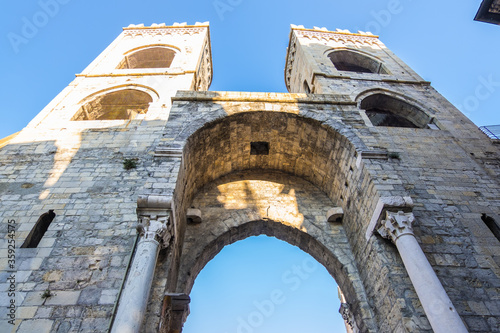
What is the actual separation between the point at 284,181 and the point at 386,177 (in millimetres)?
2999

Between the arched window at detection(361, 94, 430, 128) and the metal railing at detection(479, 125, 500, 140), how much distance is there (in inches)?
69.2

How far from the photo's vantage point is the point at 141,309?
3.70 m

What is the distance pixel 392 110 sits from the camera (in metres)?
10.6

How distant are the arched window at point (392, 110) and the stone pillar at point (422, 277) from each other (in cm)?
649

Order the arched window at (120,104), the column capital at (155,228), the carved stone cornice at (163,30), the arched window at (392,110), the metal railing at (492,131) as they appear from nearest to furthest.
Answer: the column capital at (155,228), the metal railing at (492,131), the arched window at (120,104), the arched window at (392,110), the carved stone cornice at (163,30)

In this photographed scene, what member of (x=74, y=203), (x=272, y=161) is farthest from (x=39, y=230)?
(x=272, y=161)

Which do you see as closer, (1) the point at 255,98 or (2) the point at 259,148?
(1) the point at 255,98

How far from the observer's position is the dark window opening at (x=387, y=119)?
412 inches

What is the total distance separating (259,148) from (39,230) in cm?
502

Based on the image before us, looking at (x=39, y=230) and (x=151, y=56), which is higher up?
(x=151, y=56)

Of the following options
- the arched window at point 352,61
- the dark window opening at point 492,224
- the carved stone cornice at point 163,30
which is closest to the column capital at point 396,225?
the dark window opening at point 492,224

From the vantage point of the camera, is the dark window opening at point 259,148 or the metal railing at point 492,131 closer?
the dark window opening at point 259,148

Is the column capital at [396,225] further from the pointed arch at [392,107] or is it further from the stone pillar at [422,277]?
the pointed arch at [392,107]

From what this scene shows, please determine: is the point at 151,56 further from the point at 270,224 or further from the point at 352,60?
the point at 270,224
